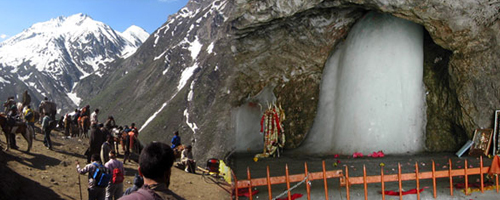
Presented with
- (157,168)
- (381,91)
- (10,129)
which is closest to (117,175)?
(157,168)

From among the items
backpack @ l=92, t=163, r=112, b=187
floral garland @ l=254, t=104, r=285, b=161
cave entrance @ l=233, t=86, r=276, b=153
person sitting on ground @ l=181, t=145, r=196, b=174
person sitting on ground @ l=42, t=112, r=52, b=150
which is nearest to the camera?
backpack @ l=92, t=163, r=112, b=187

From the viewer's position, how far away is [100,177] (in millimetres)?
8648

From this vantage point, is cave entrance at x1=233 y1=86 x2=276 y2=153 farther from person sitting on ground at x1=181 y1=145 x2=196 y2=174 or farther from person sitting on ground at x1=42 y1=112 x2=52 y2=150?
person sitting on ground at x1=42 y1=112 x2=52 y2=150

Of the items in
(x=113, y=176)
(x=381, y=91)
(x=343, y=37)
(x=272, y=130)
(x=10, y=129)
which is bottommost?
(x=113, y=176)

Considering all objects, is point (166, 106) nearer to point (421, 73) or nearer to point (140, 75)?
point (140, 75)

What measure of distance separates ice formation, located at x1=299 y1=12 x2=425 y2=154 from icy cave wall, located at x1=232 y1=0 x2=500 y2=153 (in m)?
0.43

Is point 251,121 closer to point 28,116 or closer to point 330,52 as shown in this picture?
point 330,52

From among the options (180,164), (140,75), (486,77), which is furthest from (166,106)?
(486,77)

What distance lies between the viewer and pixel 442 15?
38.1ft

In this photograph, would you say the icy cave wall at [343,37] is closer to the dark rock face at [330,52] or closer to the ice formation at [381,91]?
the dark rock face at [330,52]

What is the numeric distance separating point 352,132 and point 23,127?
39.8ft

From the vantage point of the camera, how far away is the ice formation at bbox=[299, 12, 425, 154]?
531 inches

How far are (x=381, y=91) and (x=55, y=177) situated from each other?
37.9ft

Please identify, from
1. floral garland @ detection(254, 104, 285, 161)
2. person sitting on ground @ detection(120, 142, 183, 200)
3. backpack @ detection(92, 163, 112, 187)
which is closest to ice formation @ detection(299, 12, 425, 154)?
floral garland @ detection(254, 104, 285, 161)
